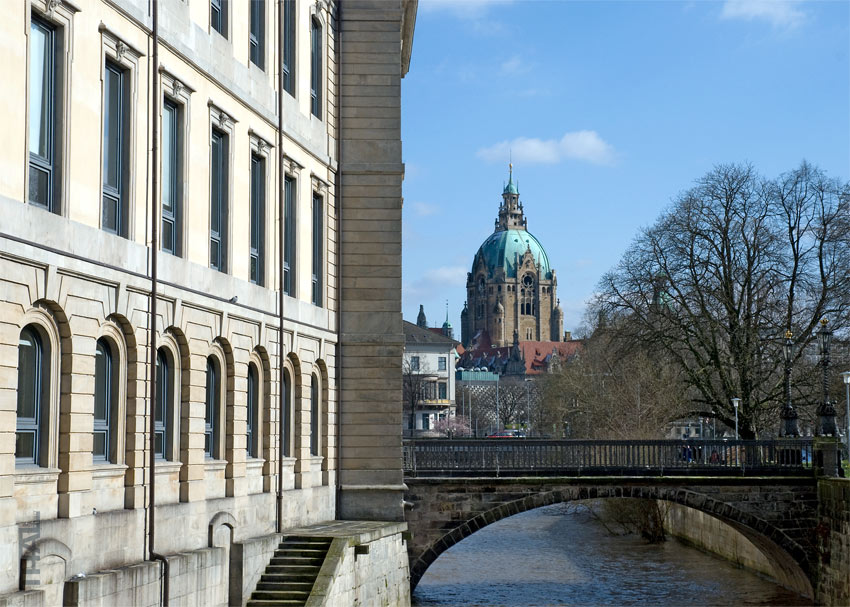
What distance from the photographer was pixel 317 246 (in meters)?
28.0

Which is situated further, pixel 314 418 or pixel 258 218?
pixel 314 418

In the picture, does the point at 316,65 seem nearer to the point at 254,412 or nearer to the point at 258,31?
the point at 258,31

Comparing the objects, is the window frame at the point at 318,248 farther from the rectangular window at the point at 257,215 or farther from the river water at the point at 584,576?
the river water at the point at 584,576

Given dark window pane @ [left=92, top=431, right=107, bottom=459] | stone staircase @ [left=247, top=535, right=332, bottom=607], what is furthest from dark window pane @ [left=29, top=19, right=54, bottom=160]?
stone staircase @ [left=247, top=535, right=332, bottom=607]

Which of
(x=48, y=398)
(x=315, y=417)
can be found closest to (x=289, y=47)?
(x=315, y=417)

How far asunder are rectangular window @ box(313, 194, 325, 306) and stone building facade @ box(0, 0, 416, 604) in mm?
70

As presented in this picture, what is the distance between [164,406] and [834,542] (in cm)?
2044

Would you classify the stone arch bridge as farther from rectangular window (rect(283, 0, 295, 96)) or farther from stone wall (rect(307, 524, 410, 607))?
rectangular window (rect(283, 0, 295, 96))

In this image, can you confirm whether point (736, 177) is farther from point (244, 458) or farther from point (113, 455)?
point (113, 455)

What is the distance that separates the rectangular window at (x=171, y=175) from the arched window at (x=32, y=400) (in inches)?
154

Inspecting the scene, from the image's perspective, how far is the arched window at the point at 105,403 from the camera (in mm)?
17750

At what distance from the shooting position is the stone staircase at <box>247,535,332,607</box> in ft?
72.0

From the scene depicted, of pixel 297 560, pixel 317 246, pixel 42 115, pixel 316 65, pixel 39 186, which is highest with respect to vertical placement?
pixel 316 65

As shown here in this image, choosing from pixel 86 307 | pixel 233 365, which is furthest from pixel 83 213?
pixel 233 365
